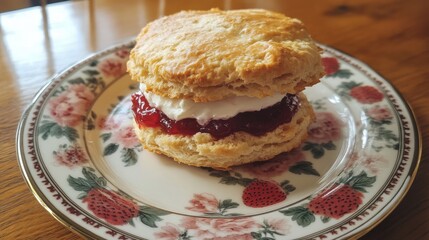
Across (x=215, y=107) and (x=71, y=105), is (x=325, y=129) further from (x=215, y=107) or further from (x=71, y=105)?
(x=71, y=105)

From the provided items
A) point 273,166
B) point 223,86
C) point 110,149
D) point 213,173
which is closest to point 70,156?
point 110,149

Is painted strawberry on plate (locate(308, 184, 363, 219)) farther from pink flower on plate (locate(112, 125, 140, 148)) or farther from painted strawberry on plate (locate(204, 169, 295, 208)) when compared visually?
pink flower on plate (locate(112, 125, 140, 148))

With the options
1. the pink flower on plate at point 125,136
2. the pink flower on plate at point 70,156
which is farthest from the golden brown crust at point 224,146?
the pink flower on plate at point 70,156

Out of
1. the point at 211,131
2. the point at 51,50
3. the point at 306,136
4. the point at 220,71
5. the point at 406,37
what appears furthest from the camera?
the point at 406,37

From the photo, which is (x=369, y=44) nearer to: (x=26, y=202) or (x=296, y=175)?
(x=296, y=175)

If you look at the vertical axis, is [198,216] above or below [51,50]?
below

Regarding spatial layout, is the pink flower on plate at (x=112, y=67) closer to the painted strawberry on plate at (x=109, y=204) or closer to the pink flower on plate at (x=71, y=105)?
the pink flower on plate at (x=71, y=105)

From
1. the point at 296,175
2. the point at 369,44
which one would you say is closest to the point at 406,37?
the point at 369,44
